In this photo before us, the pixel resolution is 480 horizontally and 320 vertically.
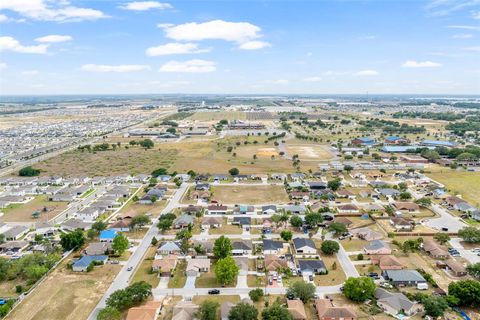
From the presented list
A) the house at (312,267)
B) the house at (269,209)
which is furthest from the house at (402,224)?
the house at (269,209)

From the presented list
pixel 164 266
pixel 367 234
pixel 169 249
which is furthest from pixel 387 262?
pixel 169 249

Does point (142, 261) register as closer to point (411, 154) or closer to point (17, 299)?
point (17, 299)

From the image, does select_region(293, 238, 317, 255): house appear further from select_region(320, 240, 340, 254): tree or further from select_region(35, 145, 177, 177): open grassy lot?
select_region(35, 145, 177, 177): open grassy lot

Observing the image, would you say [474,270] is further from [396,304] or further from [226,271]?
[226,271]

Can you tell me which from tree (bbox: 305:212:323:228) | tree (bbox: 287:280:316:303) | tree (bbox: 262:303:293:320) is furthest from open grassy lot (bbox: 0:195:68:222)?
tree (bbox: 287:280:316:303)

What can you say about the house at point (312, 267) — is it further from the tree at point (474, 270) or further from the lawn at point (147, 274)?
the lawn at point (147, 274)

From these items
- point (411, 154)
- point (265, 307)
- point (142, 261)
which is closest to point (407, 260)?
point (265, 307)

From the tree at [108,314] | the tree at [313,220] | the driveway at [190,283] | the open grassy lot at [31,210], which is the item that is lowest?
the driveway at [190,283]
